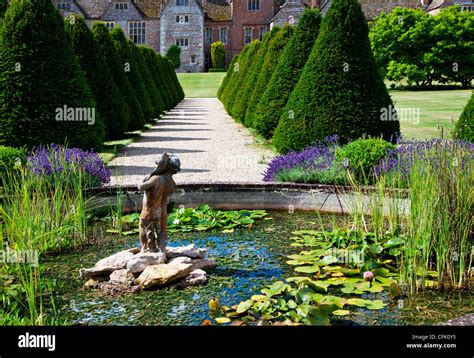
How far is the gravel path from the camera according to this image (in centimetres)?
869

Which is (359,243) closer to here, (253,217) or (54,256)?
(253,217)

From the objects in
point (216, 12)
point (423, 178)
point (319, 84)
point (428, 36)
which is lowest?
point (423, 178)

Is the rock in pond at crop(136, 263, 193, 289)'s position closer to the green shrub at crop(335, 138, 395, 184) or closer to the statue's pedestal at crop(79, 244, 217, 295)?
the statue's pedestal at crop(79, 244, 217, 295)

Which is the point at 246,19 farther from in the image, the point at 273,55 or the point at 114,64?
the point at 114,64

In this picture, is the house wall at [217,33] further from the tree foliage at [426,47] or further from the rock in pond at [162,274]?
the rock in pond at [162,274]

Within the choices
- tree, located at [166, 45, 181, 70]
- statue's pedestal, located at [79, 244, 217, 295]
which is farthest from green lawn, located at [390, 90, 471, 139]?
tree, located at [166, 45, 181, 70]

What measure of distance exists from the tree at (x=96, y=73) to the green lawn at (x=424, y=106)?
609 centimetres

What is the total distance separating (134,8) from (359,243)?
174 feet

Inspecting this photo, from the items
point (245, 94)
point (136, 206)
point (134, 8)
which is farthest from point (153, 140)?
point (134, 8)

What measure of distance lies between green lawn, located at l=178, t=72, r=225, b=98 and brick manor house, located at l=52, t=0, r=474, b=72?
5.34 metres

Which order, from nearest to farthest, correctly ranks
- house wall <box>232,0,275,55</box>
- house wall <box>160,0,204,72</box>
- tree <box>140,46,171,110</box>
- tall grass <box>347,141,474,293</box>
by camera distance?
1. tall grass <box>347,141,474,293</box>
2. tree <box>140,46,171,110</box>
3. house wall <box>160,0,204,72</box>
4. house wall <box>232,0,275,55</box>

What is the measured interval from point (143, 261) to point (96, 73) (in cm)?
944

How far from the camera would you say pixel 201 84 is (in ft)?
147
